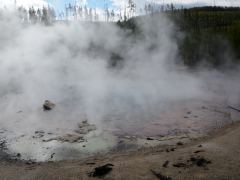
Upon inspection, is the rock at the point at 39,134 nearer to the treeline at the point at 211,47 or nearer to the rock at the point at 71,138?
the rock at the point at 71,138

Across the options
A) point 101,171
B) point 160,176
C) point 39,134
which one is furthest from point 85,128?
point 160,176

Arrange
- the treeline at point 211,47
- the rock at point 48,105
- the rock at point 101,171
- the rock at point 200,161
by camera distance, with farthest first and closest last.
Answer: the treeline at point 211,47 < the rock at point 48,105 < the rock at point 200,161 < the rock at point 101,171

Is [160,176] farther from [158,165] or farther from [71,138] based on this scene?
[71,138]

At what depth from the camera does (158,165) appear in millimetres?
9367

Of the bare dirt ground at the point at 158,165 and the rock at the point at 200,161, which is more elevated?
the rock at the point at 200,161

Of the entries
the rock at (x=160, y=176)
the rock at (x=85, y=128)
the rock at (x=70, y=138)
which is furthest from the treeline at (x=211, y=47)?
the rock at (x=160, y=176)

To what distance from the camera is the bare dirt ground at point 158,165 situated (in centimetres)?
874

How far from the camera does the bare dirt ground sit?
8742 millimetres

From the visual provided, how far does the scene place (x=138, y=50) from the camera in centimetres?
3136

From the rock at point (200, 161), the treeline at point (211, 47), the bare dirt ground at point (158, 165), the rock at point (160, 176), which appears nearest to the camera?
the rock at point (160, 176)

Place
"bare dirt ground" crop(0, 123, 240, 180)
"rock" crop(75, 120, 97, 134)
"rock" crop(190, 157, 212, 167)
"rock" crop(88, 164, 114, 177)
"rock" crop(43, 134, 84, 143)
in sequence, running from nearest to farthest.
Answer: "bare dirt ground" crop(0, 123, 240, 180)
"rock" crop(88, 164, 114, 177)
"rock" crop(190, 157, 212, 167)
"rock" crop(43, 134, 84, 143)
"rock" crop(75, 120, 97, 134)

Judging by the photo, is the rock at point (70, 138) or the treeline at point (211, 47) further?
the treeline at point (211, 47)

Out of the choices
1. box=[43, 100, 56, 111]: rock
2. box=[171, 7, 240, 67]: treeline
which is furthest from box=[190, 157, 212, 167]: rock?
box=[171, 7, 240, 67]: treeline

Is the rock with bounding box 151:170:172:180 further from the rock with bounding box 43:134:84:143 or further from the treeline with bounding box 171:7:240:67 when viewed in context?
the treeline with bounding box 171:7:240:67
